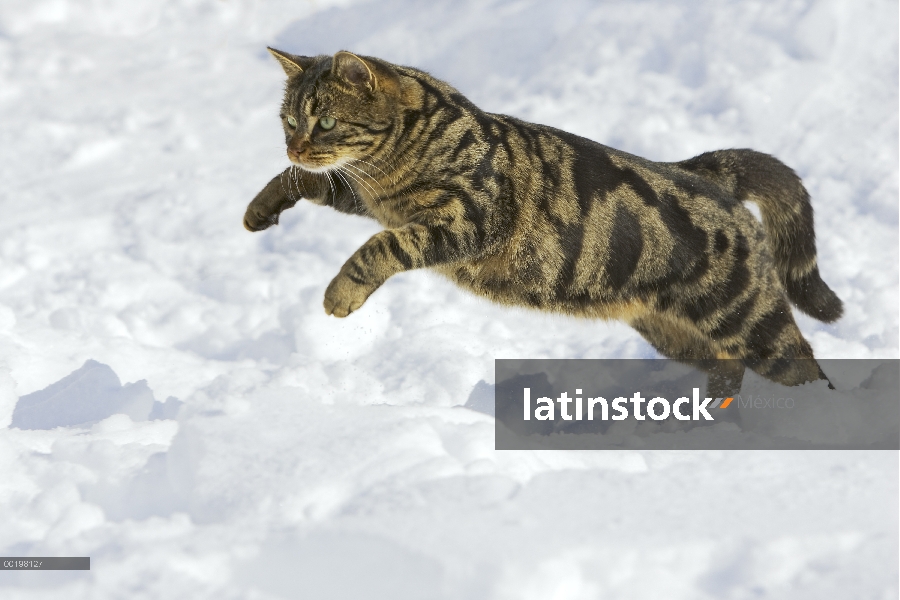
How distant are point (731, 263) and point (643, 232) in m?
0.53

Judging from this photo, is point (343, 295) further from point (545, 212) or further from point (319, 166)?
point (545, 212)

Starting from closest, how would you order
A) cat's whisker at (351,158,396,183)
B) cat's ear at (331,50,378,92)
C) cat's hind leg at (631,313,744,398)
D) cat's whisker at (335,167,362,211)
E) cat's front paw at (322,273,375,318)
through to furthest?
1. cat's front paw at (322,273,375,318)
2. cat's ear at (331,50,378,92)
3. cat's whisker at (351,158,396,183)
4. cat's whisker at (335,167,362,211)
5. cat's hind leg at (631,313,744,398)

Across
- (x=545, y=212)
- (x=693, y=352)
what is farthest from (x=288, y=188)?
(x=693, y=352)

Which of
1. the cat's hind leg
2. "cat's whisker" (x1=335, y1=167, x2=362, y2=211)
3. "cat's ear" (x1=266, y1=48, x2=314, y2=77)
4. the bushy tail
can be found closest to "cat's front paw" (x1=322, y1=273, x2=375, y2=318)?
"cat's whisker" (x1=335, y1=167, x2=362, y2=211)

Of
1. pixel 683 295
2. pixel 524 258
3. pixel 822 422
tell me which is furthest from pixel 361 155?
pixel 822 422

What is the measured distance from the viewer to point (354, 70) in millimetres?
4195

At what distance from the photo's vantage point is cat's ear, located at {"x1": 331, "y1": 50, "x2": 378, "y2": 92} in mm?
4141

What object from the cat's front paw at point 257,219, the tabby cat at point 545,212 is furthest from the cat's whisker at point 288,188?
the cat's front paw at point 257,219

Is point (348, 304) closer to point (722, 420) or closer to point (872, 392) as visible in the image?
point (722, 420)

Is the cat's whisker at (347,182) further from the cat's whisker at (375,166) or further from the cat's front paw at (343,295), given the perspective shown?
the cat's front paw at (343,295)

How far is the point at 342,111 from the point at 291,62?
461 millimetres

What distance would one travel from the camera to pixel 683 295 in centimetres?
479

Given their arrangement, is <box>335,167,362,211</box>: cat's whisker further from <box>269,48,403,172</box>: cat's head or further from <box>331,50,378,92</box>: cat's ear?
<box>331,50,378,92</box>: cat's ear

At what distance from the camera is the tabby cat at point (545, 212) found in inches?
167
